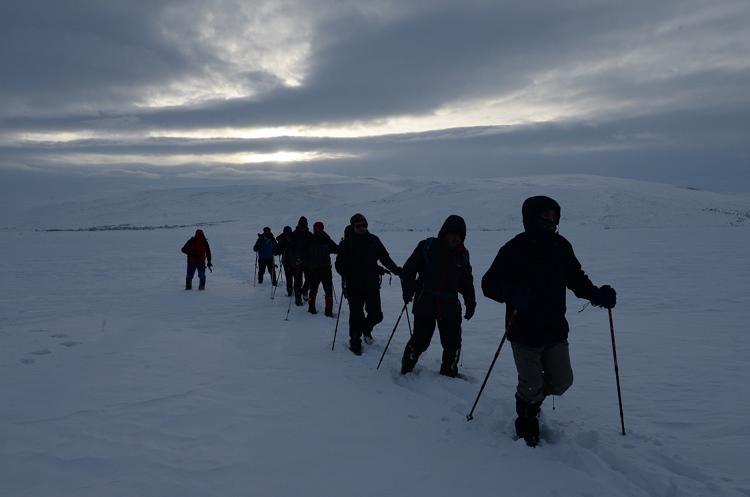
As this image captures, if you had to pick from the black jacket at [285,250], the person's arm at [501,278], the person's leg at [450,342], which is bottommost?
the person's leg at [450,342]

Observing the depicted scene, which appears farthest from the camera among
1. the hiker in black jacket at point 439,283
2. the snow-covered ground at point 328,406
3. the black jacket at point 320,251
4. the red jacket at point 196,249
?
the red jacket at point 196,249

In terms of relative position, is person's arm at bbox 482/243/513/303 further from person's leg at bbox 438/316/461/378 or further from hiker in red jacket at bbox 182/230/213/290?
hiker in red jacket at bbox 182/230/213/290

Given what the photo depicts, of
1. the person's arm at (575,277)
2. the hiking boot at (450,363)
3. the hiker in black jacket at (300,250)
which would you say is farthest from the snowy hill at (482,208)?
the person's arm at (575,277)

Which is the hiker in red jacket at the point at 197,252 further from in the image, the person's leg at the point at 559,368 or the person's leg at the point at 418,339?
the person's leg at the point at 559,368

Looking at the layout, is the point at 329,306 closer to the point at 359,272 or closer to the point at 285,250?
the point at 285,250

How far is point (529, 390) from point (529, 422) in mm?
316

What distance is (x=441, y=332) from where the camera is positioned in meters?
6.45

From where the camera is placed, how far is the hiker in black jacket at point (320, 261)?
34.0 ft

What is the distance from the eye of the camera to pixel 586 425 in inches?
205

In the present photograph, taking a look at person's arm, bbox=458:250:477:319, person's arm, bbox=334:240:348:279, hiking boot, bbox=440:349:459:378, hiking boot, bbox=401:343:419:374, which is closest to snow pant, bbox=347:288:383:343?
person's arm, bbox=334:240:348:279

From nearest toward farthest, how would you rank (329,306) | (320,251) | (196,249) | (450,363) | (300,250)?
(450,363)
(320,251)
(329,306)
(300,250)
(196,249)

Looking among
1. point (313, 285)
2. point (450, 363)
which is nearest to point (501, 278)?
point (450, 363)

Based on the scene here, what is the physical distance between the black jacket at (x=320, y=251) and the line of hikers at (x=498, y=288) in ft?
0.06

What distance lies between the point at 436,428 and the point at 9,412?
13.1ft
